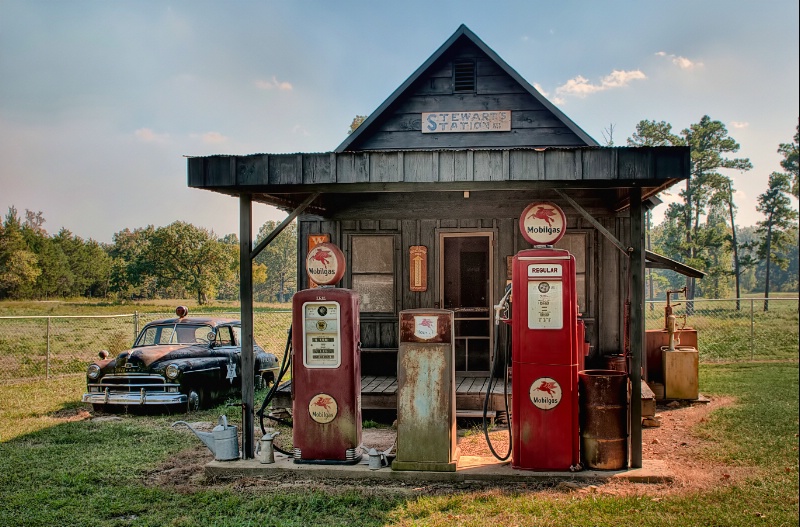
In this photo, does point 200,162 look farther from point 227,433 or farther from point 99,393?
point 99,393

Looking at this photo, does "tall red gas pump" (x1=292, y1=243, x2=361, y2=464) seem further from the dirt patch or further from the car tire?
the car tire

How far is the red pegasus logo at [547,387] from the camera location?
6.34m

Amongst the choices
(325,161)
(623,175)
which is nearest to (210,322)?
(325,161)

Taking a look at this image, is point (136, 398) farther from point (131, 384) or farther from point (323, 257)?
point (323, 257)

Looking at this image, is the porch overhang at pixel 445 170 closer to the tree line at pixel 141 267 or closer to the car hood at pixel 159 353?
the car hood at pixel 159 353

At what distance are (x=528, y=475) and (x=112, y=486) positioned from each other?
3962 mm

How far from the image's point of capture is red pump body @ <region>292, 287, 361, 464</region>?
6.59 m

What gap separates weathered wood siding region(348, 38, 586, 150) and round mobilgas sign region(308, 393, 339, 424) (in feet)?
18.1

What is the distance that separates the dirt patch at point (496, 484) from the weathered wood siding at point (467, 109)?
4.85 meters

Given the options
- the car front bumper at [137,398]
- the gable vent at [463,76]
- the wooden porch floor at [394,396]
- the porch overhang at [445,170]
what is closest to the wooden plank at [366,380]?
the wooden porch floor at [394,396]

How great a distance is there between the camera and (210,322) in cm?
1159

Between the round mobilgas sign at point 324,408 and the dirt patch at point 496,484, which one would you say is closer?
the dirt patch at point 496,484

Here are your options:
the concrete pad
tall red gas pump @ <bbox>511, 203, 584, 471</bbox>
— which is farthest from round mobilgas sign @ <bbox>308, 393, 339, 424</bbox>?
tall red gas pump @ <bbox>511, 203, 584, 471</bbox>

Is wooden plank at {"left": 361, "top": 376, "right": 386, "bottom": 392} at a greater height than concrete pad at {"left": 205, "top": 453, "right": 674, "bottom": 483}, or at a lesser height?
greater
